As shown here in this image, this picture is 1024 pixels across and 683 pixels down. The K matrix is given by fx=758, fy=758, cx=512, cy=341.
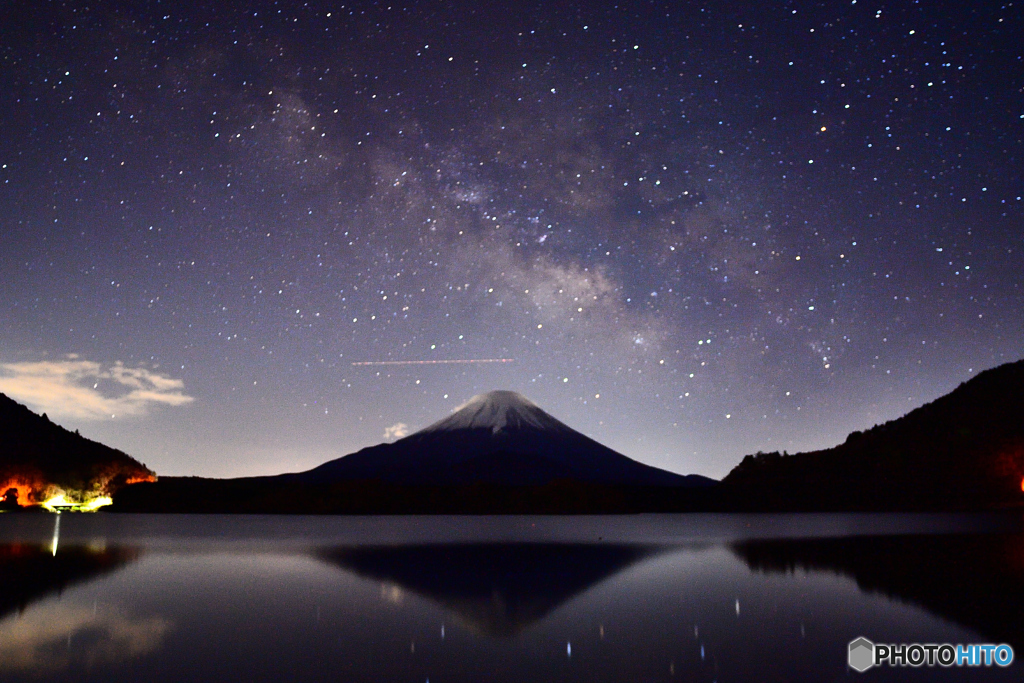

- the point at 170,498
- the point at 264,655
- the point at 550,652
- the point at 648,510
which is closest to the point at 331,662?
the point at 264,655

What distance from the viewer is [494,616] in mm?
11391

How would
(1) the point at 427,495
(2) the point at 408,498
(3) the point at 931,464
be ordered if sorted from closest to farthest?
(3) the point at 931,464
(2) the point at 408,498
(1) the point at 427,495

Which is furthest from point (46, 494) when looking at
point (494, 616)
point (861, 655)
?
point (861, 655)

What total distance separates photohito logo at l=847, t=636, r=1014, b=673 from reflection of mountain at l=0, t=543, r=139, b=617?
37.7 ft

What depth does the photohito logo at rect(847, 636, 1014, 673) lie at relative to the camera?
811 centimetres

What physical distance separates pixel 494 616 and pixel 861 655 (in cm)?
510

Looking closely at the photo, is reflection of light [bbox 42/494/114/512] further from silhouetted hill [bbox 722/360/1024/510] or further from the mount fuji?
the mount fuji

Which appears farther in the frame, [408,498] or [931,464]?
[408,498]

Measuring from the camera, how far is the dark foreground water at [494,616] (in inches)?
314

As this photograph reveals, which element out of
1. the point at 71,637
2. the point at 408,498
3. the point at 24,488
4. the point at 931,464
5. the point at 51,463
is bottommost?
the point at 408,498

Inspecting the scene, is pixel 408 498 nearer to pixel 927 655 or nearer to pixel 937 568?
pixel 937 568

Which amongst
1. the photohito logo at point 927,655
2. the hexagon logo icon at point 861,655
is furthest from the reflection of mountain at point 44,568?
the photohito logo at point 927,655

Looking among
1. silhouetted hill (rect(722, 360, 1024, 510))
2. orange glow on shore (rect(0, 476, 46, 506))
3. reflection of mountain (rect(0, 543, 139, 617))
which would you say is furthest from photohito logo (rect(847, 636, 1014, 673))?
orange glow on shore (rect(0, 476, 46, 506))

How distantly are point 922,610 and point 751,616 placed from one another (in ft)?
8.43
